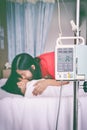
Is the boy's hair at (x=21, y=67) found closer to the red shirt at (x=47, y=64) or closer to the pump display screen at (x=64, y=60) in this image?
the red shirt at (x=47, y=64)

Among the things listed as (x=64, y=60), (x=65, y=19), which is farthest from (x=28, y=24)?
(x=64, y=60)

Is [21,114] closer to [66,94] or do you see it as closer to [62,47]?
[66,94]

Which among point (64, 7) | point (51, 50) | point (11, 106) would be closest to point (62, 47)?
point (51, 50)

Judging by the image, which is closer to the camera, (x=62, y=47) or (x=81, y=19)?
(x=62, y=47)

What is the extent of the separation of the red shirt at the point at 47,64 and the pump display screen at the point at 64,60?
0.36 meters

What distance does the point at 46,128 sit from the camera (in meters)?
1.64

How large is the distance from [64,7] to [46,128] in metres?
0.99

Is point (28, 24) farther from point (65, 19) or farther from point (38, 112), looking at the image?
point (38, 112)

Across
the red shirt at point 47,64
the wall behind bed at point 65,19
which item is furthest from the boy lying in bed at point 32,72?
the wall behind bed at point 65,19

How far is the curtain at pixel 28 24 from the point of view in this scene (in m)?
1.64

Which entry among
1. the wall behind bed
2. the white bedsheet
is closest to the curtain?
the wall behind bed

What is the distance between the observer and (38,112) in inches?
64.7

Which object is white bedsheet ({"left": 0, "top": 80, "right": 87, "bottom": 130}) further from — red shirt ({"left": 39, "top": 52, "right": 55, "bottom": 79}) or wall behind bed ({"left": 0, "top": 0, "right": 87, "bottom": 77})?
wall behind bed ({"left": 0, "top": 0, "right": 87, "bottom": 77})

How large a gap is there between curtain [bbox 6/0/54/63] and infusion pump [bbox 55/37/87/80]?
396 millimetres
